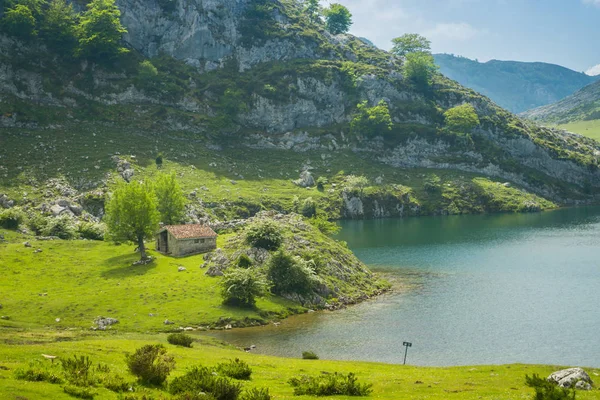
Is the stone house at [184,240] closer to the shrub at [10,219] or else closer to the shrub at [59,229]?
the shrub at [59,229]

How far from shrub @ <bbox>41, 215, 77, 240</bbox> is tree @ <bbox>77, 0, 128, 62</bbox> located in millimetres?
104041

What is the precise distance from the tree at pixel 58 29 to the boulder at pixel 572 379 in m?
191

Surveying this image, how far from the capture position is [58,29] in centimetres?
18200

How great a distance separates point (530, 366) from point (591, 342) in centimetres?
1872

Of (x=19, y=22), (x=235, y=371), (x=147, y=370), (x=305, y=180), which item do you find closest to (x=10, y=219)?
(x=235, y=371)

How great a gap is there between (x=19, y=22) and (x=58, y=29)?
44.3 feet

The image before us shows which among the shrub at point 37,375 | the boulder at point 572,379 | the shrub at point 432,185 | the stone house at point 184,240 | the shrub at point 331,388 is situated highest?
the shrub at point 432,185

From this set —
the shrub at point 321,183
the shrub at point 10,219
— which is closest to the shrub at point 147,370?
the shrub at point 10,219

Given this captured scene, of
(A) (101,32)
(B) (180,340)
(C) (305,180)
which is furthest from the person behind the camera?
(A) (101,32)

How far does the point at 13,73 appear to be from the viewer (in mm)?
162750

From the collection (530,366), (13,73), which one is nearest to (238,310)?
(530,366)

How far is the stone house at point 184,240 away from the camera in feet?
286

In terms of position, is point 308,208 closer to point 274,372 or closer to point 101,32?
point 101,32

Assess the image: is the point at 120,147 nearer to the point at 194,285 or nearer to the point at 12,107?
the point at 12,107
